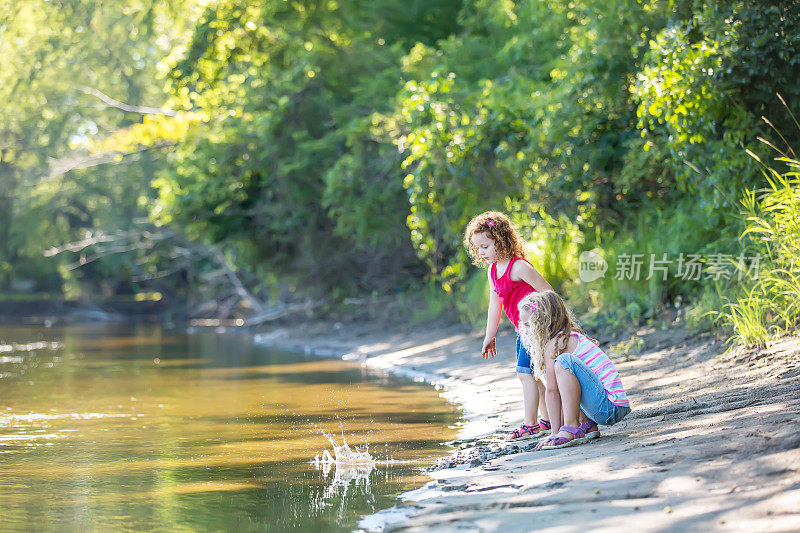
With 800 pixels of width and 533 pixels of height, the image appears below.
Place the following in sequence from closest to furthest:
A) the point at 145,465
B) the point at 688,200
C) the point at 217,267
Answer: the point at 145,465, the point at 688,200, the point at 217,267

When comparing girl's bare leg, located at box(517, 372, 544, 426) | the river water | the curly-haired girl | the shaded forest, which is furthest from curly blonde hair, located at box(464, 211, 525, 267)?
the shaded forest

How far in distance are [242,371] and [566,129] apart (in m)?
5.35

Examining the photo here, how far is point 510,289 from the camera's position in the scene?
6410 mm

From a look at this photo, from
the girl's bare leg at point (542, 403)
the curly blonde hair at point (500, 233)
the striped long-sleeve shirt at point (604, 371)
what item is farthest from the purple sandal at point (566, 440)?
the curly blonde hair at point (500, 233)

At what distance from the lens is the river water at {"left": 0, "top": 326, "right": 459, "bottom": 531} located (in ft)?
16.1

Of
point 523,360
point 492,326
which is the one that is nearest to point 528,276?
point 492,326

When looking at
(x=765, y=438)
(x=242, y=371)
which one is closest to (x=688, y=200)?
(x=242, y=371)

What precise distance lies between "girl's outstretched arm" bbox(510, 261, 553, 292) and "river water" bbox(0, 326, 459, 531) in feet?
4.21

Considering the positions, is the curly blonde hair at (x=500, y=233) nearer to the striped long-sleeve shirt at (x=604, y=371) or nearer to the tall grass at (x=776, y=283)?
the striped long-sleeve shirt at (x=604, y=371)

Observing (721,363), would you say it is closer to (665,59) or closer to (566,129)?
(665,59)

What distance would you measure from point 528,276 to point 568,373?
828mm

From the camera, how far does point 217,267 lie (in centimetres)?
3025

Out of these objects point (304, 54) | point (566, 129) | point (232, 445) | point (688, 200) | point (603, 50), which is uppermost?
point (304, 54)

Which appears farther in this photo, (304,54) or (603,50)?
(304,54)
